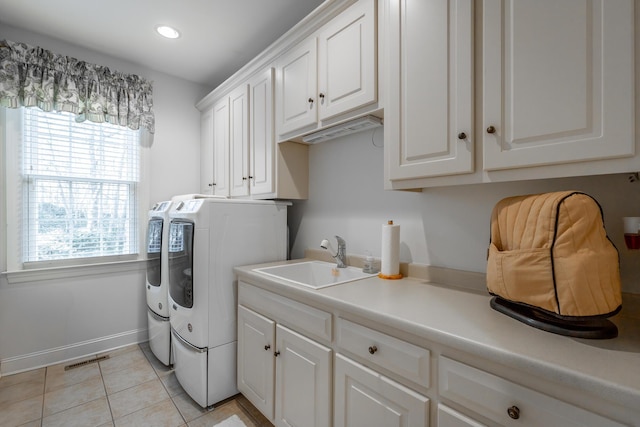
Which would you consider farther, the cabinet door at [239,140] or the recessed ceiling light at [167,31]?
the cabinet door at [239,140]

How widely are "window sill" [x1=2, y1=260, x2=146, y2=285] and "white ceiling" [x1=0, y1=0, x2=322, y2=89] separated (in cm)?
190

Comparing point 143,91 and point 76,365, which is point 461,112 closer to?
point 143,91

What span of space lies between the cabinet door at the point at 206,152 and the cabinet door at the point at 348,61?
1.65m

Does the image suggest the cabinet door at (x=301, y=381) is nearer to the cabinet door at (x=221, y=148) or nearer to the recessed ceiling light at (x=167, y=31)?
the cabinet door at (x=221, y=148)

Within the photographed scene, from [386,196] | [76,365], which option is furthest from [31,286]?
[386,196]

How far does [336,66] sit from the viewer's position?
1604 millimetres

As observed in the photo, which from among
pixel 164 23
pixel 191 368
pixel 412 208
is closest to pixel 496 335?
pixel 412 208

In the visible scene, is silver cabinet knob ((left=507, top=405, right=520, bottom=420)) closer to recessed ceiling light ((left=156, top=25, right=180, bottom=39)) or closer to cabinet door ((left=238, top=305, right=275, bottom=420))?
cabinet door ((left=238, top=305, right=275, bottom=420))

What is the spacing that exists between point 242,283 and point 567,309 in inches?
64.3

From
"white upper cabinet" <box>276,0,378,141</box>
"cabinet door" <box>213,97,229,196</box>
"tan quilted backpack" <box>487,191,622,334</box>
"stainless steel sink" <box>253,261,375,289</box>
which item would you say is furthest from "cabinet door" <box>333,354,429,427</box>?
"cabinet door" <box>213,97,229,196</box>

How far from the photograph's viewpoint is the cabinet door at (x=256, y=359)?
5.32 feet

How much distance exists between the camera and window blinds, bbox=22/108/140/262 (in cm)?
233

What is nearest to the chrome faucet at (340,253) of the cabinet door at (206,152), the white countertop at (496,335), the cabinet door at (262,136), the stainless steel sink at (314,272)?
the stainless steel sink at (314,272)

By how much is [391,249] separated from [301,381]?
2.60ft
